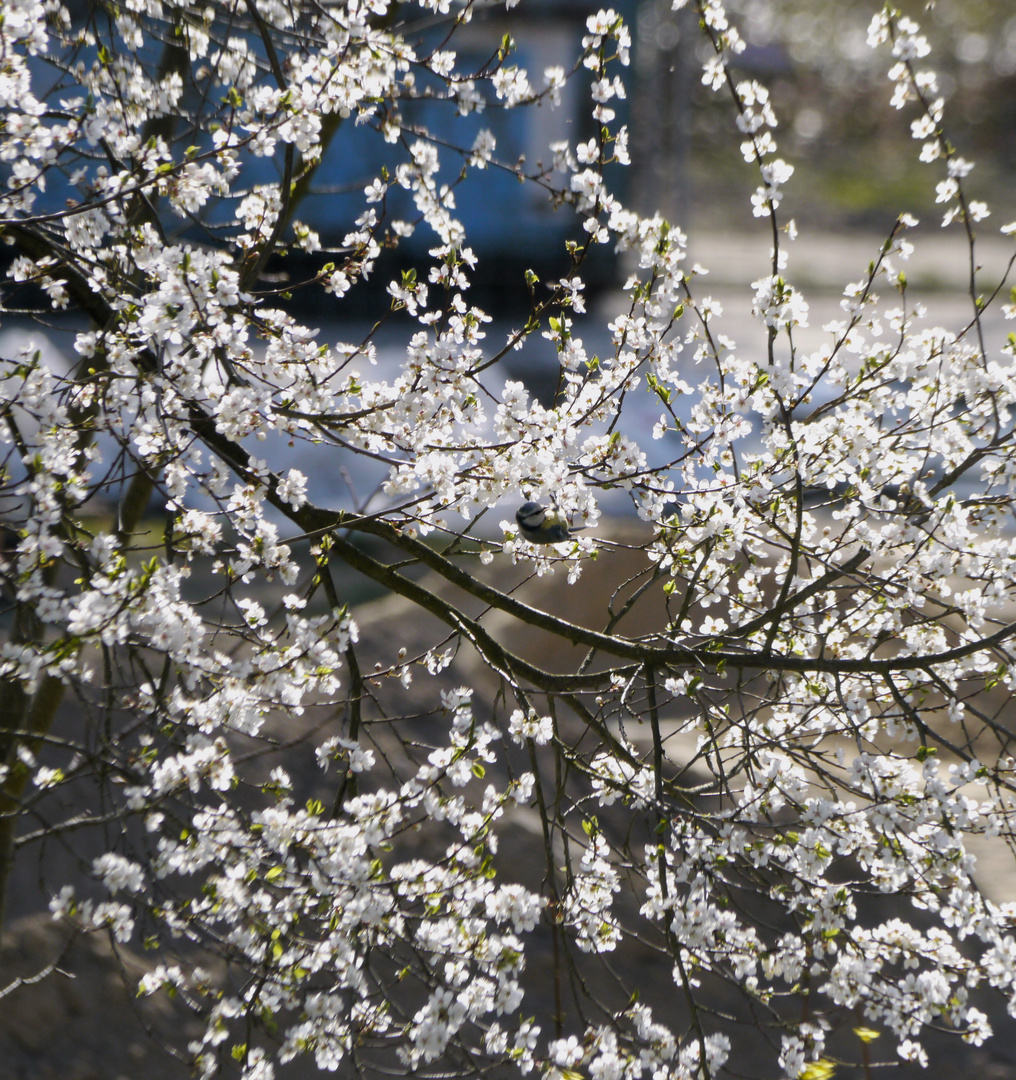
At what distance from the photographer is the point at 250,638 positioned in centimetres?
225

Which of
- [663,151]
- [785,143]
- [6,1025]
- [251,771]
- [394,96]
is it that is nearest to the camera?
[394,96]

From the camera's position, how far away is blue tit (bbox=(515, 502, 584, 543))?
262 cm

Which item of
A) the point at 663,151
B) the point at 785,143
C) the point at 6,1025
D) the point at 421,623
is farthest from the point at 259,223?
the point at 785,143

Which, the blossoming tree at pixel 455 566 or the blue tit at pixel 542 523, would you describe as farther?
the blue tit at pixel 542 523

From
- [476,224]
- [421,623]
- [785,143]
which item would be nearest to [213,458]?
[421,623]

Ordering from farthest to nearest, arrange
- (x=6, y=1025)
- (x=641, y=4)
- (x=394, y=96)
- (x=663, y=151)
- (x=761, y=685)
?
(x=663, y=151) < (x=641, y=4) < (x=761, y=685) < (x=6, y=1025) < (x=394, y=96)

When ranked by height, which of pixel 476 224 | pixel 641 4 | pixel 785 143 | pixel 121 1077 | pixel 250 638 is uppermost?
pixel 785 143

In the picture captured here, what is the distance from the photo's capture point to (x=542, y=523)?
2631 millimetres

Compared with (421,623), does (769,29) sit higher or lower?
higher

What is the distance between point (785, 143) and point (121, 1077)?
29.7m

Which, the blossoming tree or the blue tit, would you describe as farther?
the blue tit

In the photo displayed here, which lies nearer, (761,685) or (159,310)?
(159,310)

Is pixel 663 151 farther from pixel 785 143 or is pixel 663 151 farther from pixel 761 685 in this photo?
pixel 785 143

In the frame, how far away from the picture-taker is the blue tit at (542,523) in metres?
2.62
